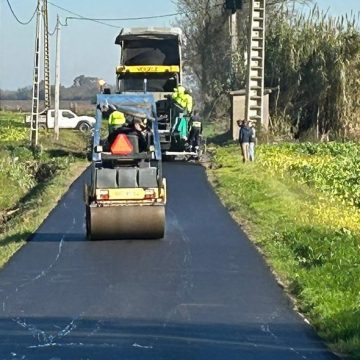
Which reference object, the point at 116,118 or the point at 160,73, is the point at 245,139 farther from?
the point at 116,118

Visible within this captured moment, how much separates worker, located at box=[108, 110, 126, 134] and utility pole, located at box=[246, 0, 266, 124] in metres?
21.7

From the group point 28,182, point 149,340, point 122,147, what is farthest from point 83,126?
point 149,340

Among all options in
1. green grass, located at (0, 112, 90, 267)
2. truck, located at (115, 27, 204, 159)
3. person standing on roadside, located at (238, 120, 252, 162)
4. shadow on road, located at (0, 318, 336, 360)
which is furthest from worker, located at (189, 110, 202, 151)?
shadow on road, located at (0, 318, 336, 360)

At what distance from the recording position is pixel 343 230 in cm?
1770

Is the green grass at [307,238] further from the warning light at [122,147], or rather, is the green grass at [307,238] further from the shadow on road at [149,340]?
the warning light at [122,147]

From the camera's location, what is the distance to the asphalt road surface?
9977mm

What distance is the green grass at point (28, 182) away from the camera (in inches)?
766

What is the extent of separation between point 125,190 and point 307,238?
121 inches

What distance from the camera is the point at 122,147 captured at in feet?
56.0

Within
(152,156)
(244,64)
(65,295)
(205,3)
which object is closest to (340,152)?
(244,64)

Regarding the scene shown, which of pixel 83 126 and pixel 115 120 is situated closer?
pixel 115 120

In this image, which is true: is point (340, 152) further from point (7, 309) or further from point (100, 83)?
point (7, 309)

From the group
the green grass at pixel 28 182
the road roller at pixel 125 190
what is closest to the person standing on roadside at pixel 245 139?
the green grass at pixel 28 182

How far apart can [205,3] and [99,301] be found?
183 ft
